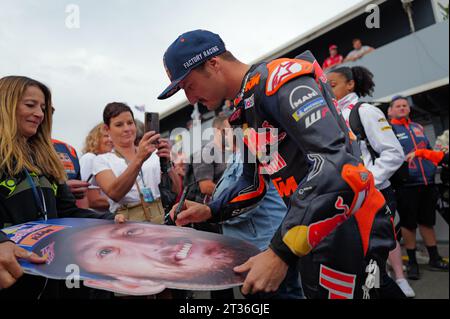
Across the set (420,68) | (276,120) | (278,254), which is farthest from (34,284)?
(420,68)

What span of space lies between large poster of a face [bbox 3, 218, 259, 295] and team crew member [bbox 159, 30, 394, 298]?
126 millimetres

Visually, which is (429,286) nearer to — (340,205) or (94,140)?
(340,205)

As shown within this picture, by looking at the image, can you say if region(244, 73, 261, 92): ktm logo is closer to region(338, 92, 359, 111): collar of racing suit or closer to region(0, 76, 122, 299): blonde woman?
region(0, 76, 122, 299): blonde woman

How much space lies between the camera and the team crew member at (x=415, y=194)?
4.00m

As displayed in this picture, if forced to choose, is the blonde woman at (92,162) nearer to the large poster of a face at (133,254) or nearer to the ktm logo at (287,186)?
the large poster of a face at (133,254)

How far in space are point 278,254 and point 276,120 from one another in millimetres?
429

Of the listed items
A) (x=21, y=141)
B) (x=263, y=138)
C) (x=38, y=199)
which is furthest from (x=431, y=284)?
(x=21, y=141)

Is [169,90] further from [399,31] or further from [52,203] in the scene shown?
[399,31]

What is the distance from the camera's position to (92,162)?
2557mm

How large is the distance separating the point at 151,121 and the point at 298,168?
735mm

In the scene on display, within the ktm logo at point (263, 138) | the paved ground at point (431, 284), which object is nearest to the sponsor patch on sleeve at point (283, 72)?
the ktm logo at point (263, 138)

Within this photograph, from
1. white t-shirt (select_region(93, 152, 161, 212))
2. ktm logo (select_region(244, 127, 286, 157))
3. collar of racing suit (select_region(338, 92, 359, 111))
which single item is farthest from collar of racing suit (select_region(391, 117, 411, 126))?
ktm logo (select_region(244, 127, 286, 157))

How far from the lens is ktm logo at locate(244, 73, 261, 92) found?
1.15m

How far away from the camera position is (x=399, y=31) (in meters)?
8.42
